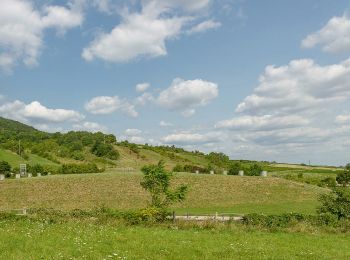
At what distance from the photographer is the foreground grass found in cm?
1530

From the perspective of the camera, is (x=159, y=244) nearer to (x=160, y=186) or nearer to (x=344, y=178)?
(x=160, y=186)

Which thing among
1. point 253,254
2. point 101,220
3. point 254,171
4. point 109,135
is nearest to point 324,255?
point 253,254

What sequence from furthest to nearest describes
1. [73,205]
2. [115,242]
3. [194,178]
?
1. [194,178]
2. [73,205]
3. [115,242]

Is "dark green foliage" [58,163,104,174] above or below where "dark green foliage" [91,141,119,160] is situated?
below

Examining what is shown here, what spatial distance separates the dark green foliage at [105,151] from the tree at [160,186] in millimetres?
119469

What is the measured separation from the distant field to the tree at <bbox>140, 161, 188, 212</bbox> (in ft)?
97.9

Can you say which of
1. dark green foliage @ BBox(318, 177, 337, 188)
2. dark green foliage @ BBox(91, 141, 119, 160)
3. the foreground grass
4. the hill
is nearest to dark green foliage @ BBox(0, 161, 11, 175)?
the hill

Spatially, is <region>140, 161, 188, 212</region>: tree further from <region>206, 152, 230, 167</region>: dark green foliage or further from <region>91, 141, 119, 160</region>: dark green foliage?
<region>91, 141, 119, 160</region>: dark green foliage

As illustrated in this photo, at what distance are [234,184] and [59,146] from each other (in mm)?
104516

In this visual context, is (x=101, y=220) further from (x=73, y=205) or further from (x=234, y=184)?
(x=234, y=184)

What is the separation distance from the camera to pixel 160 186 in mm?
33656

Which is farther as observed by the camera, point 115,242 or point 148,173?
point 148,173

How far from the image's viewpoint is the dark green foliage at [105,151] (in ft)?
503

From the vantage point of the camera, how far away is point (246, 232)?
23.6m
